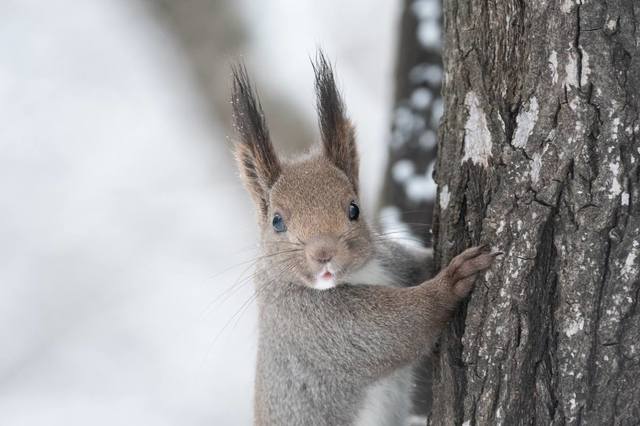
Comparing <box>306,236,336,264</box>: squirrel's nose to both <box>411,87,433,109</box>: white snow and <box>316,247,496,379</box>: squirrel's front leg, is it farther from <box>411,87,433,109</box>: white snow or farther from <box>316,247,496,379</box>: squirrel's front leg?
<box>411,87,433,109</box>: white snow

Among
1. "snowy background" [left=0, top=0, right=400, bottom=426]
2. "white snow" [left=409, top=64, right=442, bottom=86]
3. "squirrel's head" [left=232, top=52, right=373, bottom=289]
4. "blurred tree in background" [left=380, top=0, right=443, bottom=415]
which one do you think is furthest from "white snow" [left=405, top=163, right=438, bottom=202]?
"snowy background" [left=0, top=0, right=400, bottom=426]

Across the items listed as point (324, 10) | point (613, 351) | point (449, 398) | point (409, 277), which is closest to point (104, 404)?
point (324, 10)

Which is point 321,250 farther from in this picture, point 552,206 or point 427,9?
point 427,9

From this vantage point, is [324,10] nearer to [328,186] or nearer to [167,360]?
[167,360]

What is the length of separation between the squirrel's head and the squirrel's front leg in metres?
0.10

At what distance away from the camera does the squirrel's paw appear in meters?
2.07

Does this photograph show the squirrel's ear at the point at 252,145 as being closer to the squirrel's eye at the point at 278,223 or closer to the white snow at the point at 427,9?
the squirrel's eye at the point at 278,223

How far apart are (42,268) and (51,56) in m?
1.63

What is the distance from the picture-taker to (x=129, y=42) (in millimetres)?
6152

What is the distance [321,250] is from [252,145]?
0.43m

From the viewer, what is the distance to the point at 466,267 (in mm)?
2098

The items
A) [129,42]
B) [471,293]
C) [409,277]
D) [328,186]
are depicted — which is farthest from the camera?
[129,42]

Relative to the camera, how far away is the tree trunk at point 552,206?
186 centimetres

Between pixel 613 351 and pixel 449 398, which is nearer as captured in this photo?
pixel 613 351
